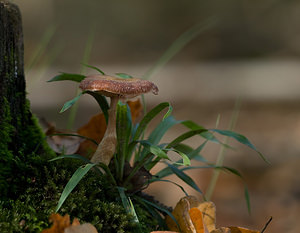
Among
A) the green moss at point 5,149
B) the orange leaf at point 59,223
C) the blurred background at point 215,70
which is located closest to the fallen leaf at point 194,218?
the orange leaf at point 59,223

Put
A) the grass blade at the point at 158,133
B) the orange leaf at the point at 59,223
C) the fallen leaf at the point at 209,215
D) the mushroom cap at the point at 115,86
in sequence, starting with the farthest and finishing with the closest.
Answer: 1. the grass blade at the point at 158,133
2. the fallen leaf at the point at 209,215
3. the mushroom cap at the point at 115,86
4. the orange leaf at the point at 59,223

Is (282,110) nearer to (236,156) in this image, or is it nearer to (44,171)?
(236,156)

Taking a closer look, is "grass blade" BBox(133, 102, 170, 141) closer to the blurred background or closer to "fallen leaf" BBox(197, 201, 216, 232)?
"fallen leaf" BBox(197, 201, 216, 232)

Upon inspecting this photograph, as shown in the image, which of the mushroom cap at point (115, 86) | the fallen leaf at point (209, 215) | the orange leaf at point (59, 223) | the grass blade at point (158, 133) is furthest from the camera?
the grass blade at point (158, 133)

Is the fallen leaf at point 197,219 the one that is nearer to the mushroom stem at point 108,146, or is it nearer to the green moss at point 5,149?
the mushroom stem at point 108,146

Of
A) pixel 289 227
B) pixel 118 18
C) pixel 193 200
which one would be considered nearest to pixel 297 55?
Answer: pixel 118 18

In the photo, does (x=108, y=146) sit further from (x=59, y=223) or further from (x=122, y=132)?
(x=59, y=223)

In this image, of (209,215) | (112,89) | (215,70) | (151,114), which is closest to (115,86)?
(112,89)
